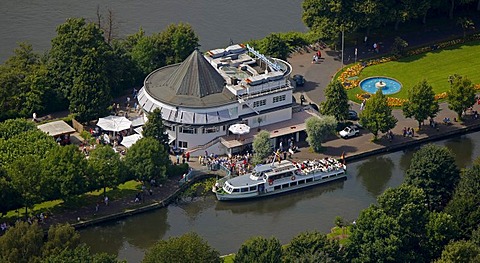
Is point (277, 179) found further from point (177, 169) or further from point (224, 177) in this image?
point (177, 169)

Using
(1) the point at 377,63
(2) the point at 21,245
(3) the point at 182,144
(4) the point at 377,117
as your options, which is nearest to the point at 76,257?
(2) the point at 21,245

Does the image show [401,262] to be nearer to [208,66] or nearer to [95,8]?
[208,66]

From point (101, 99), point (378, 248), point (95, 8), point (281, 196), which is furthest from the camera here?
point (95, 8)

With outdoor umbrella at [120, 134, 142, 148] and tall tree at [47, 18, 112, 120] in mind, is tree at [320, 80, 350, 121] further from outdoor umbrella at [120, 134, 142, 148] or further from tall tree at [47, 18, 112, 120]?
tall tree at [47, 18, 112, 120]

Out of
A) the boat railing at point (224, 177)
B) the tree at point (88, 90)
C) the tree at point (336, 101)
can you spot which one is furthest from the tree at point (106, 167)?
the tree at point (336, 101)

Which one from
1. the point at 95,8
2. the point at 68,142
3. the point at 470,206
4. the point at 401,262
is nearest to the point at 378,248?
the point at 401,262

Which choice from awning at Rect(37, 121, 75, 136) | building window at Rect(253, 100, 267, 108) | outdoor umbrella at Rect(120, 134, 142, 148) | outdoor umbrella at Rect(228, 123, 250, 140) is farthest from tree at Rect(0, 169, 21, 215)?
building window at Rect(253, 100, 267, 108)
